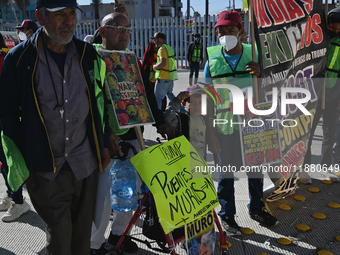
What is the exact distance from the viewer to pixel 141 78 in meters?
2.92

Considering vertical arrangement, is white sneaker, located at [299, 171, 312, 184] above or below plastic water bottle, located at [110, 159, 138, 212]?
below

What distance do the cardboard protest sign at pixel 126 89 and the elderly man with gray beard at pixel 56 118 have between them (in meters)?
0.31

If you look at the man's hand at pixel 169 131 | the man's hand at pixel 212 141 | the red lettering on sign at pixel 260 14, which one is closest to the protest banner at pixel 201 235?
the man's hand at pixel 169 131

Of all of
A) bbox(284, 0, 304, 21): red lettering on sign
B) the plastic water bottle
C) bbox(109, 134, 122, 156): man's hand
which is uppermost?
bbox(284, 0, 304, 21): red lettering on sign

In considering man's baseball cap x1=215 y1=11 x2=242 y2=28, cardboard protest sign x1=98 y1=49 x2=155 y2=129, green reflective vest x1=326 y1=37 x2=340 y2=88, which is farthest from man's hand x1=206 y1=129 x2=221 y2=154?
green reflective vest x1=326 y1=37 x2=340 y2=88

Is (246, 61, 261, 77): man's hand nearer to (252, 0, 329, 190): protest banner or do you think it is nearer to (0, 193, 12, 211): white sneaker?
(252, 0, 329, 190): protest banner

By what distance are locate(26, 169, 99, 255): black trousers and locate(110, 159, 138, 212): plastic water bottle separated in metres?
0.42

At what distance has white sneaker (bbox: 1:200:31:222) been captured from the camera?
3500 millimetres

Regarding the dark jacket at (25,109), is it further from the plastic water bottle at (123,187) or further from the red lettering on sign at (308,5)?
the red lettering on sign at (308,5)

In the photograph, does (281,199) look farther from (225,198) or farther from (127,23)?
(127,23)

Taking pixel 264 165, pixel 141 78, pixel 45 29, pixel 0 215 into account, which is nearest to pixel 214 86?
pixel 141 78

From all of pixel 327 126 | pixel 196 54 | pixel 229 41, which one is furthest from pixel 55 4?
pixel 196 54

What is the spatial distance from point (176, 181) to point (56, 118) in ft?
2.98

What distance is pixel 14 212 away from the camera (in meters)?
3.54
